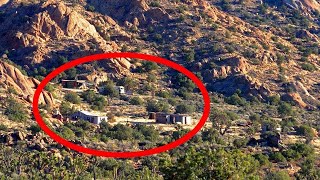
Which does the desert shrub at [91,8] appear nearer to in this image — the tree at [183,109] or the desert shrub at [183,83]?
the desert shrub at [183,83]

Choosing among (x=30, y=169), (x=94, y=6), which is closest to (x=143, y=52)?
(x=94, y=6)

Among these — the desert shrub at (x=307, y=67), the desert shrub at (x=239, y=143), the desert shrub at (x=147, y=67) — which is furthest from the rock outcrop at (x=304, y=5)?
the desert shrub at (x=239, y=143)

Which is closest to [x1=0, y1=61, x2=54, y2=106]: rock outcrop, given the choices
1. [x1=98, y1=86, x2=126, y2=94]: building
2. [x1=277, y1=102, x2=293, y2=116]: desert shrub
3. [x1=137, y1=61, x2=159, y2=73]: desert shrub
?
[x1=98, y1=86, x2=126, y2=94]: building

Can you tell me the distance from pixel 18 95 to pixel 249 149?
2533cm

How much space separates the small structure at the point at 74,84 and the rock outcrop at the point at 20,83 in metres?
10.6

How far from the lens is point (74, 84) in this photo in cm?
8906

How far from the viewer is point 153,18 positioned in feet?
364

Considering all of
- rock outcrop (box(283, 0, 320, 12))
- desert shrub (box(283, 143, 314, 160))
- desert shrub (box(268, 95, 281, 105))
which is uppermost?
rock outcrop (box(283, 0, 320, 12))

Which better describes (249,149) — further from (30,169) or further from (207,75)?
(207,75)

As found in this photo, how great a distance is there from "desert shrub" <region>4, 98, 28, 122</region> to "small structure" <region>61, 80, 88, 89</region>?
18.7 m

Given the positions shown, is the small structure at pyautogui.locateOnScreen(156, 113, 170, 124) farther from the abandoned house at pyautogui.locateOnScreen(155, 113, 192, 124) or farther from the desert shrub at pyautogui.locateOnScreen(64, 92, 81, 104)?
the desert shrub at pyautogui.locateOnScreen(64, 92, 81, 104)

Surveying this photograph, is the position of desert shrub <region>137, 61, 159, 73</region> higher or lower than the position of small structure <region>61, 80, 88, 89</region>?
higher

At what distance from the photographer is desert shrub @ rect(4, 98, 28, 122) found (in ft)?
216

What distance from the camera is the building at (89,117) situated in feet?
240
